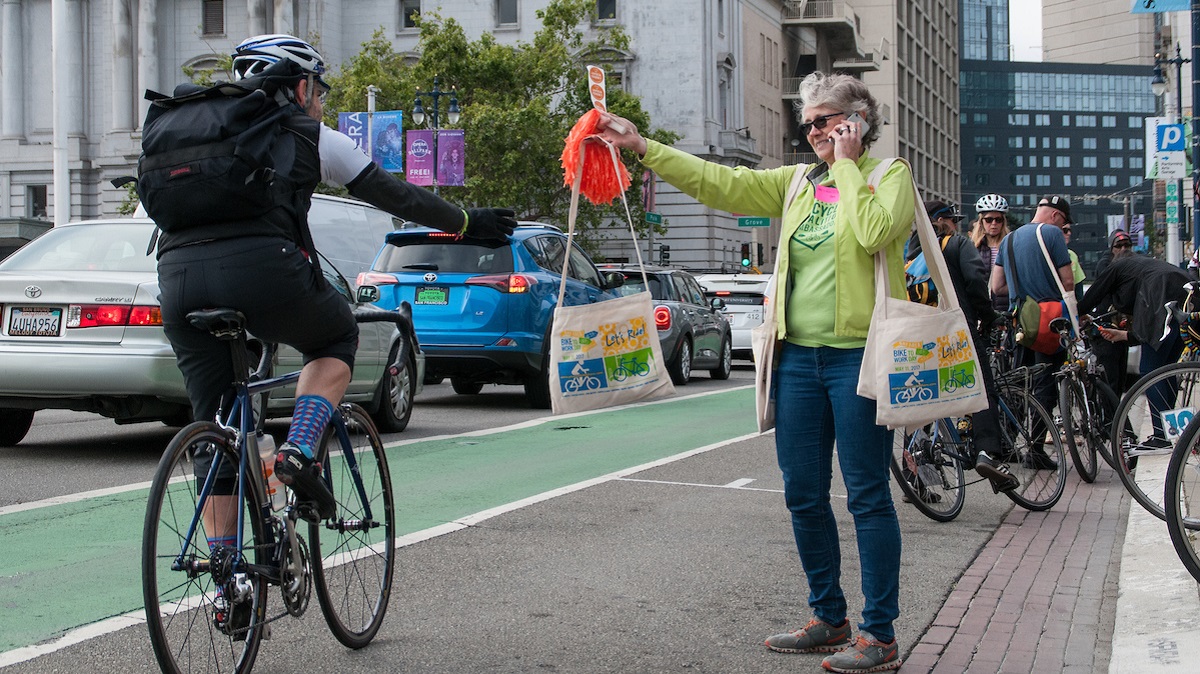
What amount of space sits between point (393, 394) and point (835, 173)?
26.0 ft

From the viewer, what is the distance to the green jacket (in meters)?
4.50

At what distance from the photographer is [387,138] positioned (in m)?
31.7

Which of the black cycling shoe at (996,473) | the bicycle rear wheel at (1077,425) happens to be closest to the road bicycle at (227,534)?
the black cycling shoe at (996,473)

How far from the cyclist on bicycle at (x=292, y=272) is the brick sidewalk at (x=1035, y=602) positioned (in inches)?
82.7

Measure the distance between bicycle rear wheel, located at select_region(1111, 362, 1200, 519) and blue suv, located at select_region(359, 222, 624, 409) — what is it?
288 inches

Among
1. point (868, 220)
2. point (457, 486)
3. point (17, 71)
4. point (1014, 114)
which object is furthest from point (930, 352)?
point (1014, 114)

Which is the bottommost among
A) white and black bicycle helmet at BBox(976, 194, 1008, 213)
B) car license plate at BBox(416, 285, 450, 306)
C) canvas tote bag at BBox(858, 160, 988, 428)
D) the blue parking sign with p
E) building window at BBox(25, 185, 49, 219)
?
canvas tote bag at BBox(858, 160, 988, 428)

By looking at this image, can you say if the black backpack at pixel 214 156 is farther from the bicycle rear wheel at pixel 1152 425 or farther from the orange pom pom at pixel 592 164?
the bicycle rear wheel at pixel 1152 425

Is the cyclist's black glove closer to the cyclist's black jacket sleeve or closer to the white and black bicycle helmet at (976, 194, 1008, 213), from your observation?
the cyclist's black jacket sleeve

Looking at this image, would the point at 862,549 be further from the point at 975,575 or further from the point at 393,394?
the point at 393,394

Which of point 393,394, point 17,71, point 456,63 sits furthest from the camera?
point 17,71

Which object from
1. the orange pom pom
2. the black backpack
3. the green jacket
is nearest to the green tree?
the orange pom pom

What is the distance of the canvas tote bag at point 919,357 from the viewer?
14.7 feet

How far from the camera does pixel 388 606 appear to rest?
5512 mm
